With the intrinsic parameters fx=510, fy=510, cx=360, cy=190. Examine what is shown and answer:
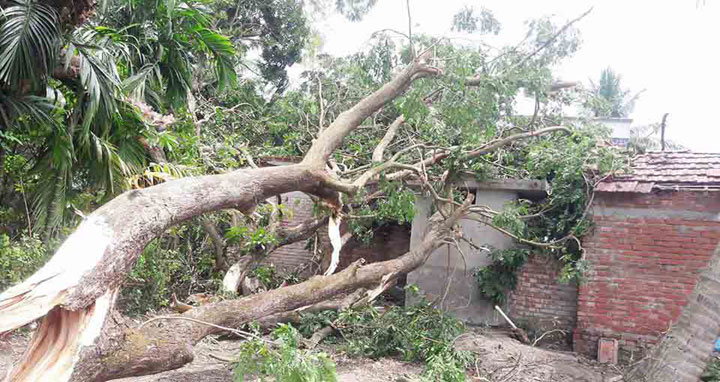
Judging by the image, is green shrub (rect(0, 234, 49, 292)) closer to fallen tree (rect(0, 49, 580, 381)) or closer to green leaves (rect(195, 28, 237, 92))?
fallen tree (rect(0, 49, 580, 381))

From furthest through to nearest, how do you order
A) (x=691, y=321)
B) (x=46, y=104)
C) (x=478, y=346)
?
(x=478, y=346), (x=46, y=104), (x=691, y=321)

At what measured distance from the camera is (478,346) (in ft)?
20.7

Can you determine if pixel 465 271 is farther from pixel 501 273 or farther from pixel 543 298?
pixel 543 298

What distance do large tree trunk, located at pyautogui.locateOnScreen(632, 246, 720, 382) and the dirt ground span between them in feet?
2.97

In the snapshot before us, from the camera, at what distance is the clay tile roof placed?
6.56 m

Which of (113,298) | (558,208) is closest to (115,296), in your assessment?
(113,298)

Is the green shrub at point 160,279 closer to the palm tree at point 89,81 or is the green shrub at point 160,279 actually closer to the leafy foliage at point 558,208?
the palm tree at point 89,81

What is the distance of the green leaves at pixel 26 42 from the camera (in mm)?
4277

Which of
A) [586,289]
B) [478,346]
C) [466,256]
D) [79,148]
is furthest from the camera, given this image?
[466,256]

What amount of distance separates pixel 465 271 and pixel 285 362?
5.40 m

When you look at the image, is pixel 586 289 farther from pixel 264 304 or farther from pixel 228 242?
pixel 228 242

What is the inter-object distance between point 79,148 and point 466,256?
5.81 metres

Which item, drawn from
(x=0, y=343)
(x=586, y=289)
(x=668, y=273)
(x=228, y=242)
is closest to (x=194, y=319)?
(x=0, y=343)

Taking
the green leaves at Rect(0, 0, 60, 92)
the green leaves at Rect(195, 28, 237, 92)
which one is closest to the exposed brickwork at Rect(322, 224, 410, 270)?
the green leaves at Rect(195, 28, 237, 92)
